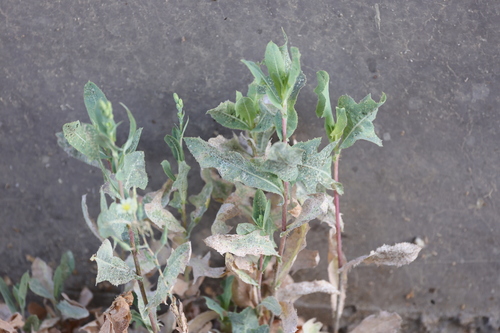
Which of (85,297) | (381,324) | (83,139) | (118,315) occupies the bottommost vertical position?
(381,324)

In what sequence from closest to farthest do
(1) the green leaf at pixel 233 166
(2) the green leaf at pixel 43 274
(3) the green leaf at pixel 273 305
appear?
(1) the green leaf at pixel 233 166 < (3) the green leaf at pixel 273 305 < (2) the green leaf at pixel 43 274

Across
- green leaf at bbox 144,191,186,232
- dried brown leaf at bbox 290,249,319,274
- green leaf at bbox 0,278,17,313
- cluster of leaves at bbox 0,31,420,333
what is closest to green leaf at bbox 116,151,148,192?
cluster of leaves at bbox 0,31,420,333

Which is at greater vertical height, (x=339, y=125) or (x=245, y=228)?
(x=339, y=125)

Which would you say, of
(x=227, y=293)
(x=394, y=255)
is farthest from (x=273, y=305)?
(x=394, y=255)

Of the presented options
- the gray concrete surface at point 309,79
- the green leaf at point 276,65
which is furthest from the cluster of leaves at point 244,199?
the gray concrete surface at point 309,79

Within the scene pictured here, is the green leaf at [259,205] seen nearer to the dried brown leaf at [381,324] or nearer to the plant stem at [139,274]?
the plant stem at [139,274]

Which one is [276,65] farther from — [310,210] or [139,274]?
[139,274]
